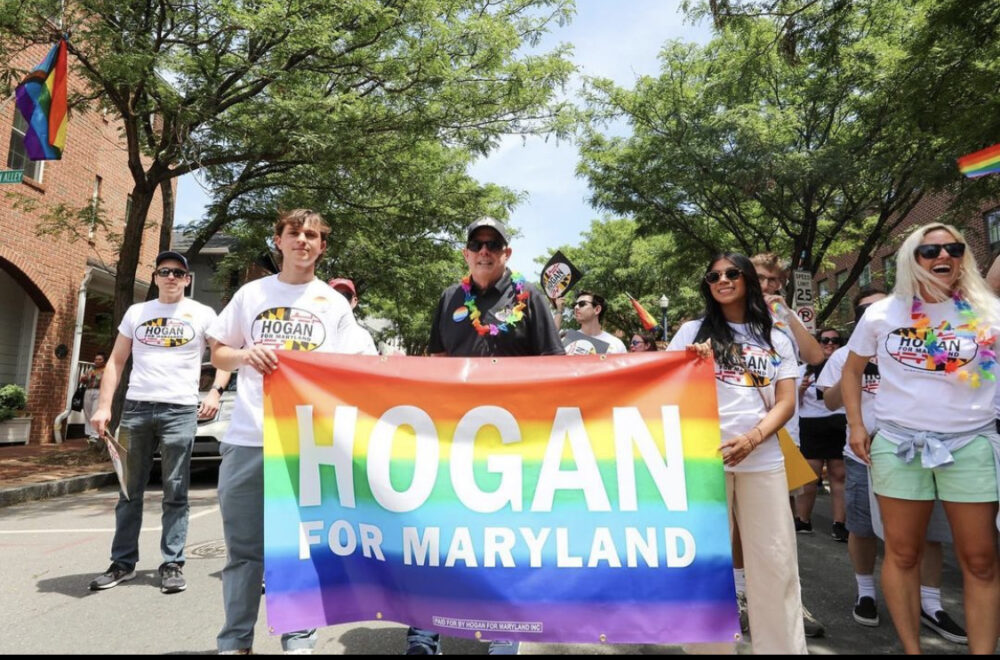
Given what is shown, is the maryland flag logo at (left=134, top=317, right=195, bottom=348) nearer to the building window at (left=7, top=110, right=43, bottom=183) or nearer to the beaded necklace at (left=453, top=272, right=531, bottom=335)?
the beaded necklace at (left=453, top=272, right=531, bottom=335)

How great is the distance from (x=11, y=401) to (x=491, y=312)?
14366 millimetres

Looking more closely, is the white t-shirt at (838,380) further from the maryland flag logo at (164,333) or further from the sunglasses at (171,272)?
the sunglasses at (171,272)

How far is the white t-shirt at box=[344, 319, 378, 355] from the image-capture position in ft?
11.0

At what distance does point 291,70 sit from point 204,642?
8.01m

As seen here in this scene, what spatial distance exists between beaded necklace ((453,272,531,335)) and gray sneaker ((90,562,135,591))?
317 cm

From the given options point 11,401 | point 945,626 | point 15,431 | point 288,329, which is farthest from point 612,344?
point 15,431

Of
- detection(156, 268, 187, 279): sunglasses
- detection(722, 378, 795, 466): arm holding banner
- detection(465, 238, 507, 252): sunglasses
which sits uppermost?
detection(156, 268, 187, 279): sunglasses

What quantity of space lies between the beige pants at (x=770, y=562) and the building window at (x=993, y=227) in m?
21.1

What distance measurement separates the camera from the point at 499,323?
3.30m

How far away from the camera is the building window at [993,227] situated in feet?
64.4

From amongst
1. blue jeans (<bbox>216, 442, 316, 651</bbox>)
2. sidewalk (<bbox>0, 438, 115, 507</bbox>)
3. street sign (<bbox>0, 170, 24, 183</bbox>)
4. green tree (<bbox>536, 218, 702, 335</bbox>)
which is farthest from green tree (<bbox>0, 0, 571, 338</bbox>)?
green tree (<bbox>536, 218, 702, 335</bbox>)

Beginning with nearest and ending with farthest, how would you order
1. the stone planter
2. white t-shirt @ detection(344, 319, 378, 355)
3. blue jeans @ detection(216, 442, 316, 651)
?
blue jeans @ detection(216, 442, 316, 651)
white t-shirt @ detection(344, 319, 378, 355)
the stone planter

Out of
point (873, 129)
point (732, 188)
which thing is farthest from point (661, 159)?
point (873, 129)

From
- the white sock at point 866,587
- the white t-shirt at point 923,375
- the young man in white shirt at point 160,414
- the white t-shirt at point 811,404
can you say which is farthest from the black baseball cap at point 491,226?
the white t-shirt at point 811,404
